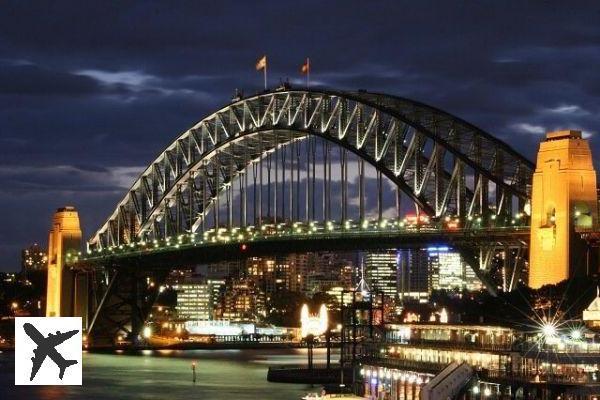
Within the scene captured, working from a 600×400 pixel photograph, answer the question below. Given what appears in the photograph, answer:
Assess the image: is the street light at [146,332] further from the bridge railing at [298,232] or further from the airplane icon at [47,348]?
the airplane icon at [47,348]

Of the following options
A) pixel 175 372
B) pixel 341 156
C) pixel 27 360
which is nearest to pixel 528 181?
pixel 341 156

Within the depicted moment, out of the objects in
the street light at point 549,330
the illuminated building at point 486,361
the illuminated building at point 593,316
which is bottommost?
the illuminated building at point 486,361

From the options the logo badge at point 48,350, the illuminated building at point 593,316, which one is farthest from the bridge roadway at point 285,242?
the logo badge at point 48,350

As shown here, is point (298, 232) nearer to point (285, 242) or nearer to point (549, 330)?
point (285, 242)

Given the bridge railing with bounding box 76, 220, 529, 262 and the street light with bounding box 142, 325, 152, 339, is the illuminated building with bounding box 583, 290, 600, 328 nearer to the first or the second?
the bridge railing with bounding box 76, 220, 529, 262

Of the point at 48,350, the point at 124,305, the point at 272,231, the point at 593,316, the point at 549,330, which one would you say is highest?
the point at 272,231

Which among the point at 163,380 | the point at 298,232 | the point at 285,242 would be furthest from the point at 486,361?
the point at 298,232
